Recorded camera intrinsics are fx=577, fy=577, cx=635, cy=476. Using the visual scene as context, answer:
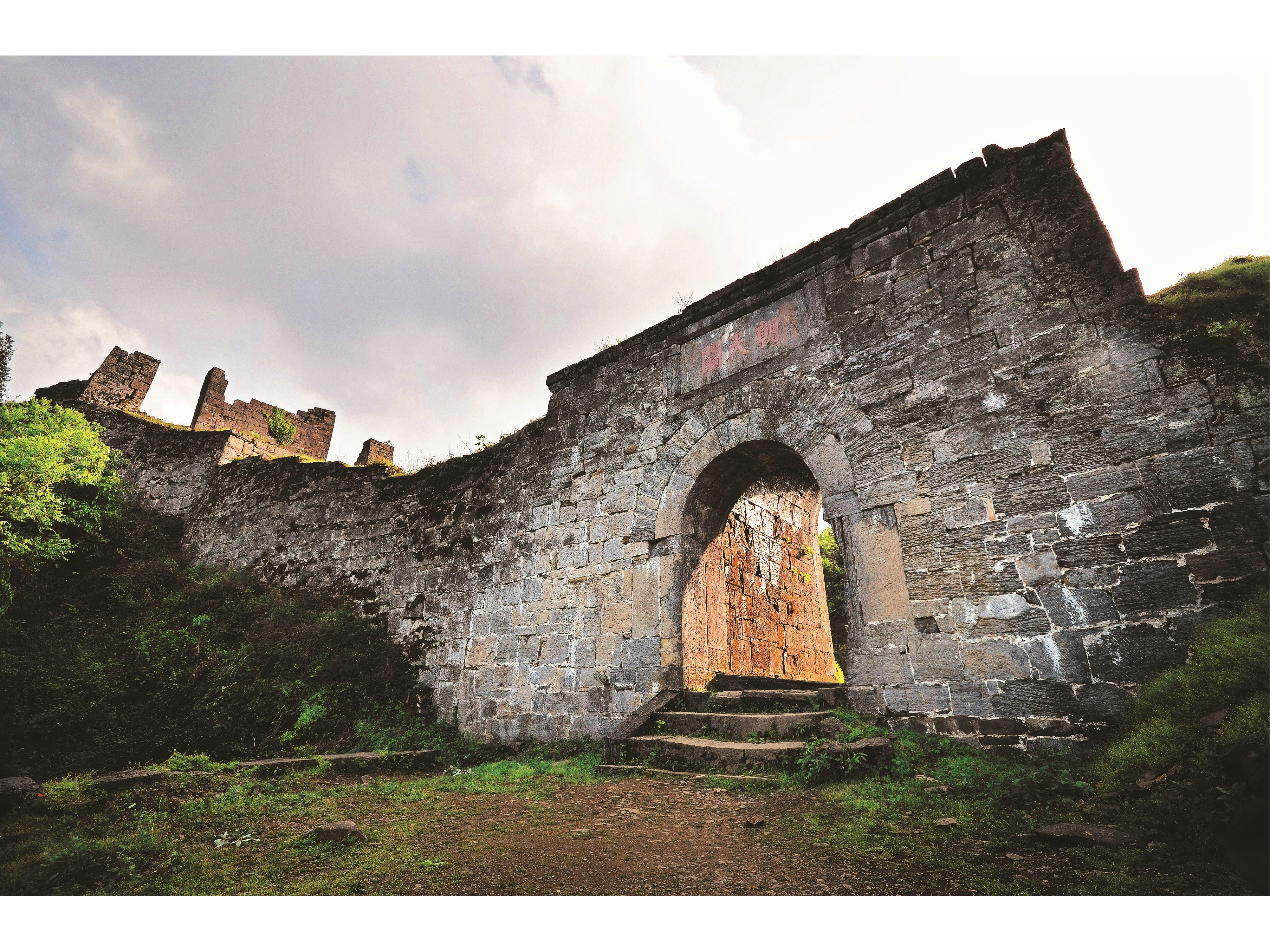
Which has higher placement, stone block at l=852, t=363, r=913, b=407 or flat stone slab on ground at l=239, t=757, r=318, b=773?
stone block at l=852, t=363, r=913, b=407

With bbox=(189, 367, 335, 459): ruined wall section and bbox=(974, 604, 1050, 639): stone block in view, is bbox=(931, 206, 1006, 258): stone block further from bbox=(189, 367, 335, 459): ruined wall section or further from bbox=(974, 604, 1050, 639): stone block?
bbox=(189, 367, 335, 459): ruined wall section

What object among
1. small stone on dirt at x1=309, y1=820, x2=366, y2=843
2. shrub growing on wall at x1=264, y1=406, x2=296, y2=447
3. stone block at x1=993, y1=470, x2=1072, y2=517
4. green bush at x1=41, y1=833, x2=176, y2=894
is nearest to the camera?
green bush at x1=41, y1=833, x2=176, y2=894

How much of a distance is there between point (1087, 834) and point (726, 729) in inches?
110

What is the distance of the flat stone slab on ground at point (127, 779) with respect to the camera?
4.30 m

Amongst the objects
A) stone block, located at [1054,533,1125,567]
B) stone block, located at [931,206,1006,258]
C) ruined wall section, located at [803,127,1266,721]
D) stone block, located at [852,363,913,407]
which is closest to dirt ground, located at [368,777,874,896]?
ruined wall section, located at [803,127,1266,721]

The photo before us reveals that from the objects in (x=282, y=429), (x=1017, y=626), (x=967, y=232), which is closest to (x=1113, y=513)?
(x=1017, y=626)

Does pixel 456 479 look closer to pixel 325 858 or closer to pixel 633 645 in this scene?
pixel 633 645

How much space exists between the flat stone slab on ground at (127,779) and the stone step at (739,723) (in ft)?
13.4

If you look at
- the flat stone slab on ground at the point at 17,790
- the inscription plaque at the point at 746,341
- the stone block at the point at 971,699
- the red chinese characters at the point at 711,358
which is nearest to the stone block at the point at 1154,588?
the stone block at the point at 971,699

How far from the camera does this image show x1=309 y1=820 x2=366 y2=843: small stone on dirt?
122 inches

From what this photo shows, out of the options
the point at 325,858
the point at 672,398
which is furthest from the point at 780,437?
the point at 325,858

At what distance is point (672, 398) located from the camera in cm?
686

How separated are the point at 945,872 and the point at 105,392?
A: 19.0 m

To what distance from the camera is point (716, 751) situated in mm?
4430
